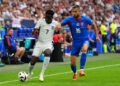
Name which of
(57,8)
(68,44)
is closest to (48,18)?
(68,44)

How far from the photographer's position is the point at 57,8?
92.0 feet

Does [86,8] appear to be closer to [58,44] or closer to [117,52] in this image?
[117,52]

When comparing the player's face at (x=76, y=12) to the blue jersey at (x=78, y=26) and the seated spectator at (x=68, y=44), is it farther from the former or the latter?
the seated spectator at (x=68, y=44)

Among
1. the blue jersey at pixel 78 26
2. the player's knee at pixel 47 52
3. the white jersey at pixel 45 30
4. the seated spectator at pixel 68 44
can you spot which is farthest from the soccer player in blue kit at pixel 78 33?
the seated spectator at pixel 68 44

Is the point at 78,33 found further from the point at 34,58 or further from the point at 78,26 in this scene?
the point at 34,58

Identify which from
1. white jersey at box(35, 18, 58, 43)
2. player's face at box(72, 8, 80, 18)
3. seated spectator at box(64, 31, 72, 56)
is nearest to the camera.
Answer: white jersey at box(35, 18, 58, 43)

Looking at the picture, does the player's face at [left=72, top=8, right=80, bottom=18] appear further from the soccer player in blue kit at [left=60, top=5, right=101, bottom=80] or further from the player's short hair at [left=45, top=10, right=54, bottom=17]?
the player's short hair at [left=45, top=10, right=54, bottom=17]

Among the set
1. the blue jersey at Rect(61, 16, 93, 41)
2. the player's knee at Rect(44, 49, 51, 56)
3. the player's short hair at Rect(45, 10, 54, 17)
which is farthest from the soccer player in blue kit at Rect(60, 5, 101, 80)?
the player's knee at Rect(44, 49, 51, 56)

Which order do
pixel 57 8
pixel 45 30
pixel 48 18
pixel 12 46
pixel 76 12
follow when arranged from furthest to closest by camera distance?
pixel 57 8, pixel 12 46, pixel 76 12, pixel 45 30, pixel 48 18

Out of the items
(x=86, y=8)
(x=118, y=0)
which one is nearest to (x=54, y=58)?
(x=86, y=8)

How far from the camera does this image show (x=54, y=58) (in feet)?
60.4

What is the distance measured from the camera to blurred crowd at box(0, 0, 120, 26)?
21.8 m

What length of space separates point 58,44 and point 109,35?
871cm

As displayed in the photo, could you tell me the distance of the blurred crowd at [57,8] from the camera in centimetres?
2177
